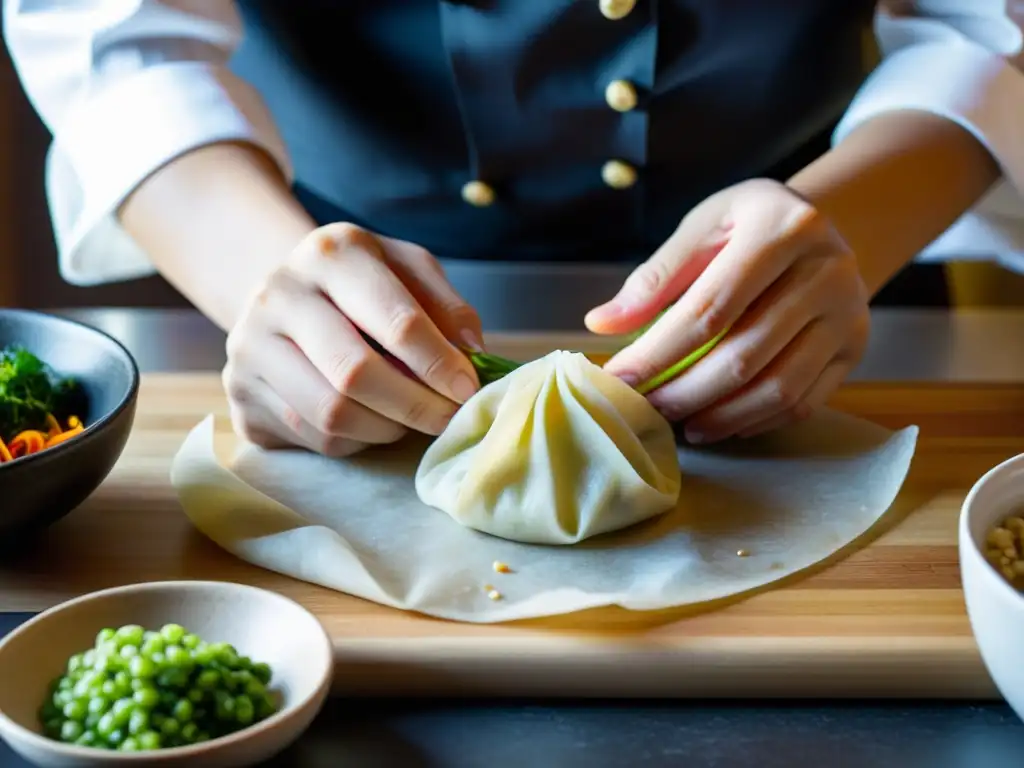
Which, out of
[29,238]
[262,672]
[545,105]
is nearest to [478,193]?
[545,105]

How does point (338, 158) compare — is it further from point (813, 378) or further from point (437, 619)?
point (437, 619)

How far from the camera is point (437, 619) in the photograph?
0.90 m

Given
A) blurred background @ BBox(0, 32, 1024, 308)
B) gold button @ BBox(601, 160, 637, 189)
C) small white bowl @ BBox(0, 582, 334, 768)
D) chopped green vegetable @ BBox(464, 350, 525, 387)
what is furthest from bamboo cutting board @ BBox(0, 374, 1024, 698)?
blurred background @ BBox(0, 32, 1024, 308)

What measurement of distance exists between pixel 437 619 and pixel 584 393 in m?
0.28

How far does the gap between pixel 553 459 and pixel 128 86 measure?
66 centimetres

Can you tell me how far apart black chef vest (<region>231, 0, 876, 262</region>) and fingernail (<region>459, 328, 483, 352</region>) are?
44 cm

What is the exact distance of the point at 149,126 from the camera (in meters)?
1.26

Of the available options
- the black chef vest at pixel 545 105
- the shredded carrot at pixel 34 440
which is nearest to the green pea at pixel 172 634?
the shredded carrot at pixel 34 440

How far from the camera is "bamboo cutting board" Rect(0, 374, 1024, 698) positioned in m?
0.84

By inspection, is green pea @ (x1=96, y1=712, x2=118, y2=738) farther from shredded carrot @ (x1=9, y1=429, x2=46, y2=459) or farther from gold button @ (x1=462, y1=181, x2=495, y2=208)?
gold button @ (x1=462, y1=181, x2=495, y2=208)

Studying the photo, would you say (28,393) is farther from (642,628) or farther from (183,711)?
(642,628)

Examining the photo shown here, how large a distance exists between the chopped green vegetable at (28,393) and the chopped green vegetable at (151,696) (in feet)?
1.17

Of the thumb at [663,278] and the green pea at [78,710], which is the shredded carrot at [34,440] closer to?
the green pea at [78,710]

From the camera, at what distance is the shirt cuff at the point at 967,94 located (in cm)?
133
